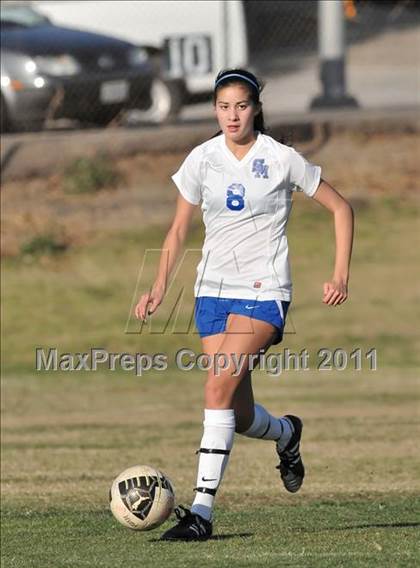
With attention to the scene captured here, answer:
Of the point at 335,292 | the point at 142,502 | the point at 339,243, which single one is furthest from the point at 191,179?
the point at 142,502

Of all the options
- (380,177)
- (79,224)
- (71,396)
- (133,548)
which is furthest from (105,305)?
(133,548)

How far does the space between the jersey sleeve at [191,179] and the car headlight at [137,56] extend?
11.8m

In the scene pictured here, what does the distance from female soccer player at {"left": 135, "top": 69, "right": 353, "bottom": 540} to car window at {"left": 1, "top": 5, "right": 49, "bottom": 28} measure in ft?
38.5

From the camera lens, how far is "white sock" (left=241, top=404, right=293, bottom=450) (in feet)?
24.3

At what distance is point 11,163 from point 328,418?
631cm

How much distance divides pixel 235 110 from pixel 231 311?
0.91 m

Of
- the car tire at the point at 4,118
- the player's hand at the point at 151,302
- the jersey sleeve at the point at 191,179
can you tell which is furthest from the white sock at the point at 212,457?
the car tire at the point at 4,118

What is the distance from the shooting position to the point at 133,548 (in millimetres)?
7141

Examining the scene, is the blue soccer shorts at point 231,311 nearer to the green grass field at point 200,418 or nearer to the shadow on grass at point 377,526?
the green grass field at point 200,418

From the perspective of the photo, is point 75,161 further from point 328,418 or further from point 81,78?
point 328,418

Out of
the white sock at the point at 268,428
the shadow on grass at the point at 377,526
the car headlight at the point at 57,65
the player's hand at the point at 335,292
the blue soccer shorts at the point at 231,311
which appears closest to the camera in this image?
the player's hand at the point at 335,292

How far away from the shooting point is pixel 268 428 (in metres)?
7.54

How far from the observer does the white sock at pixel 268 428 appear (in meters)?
7.42

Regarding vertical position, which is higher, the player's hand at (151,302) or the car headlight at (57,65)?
the car headlight at (57,65)
